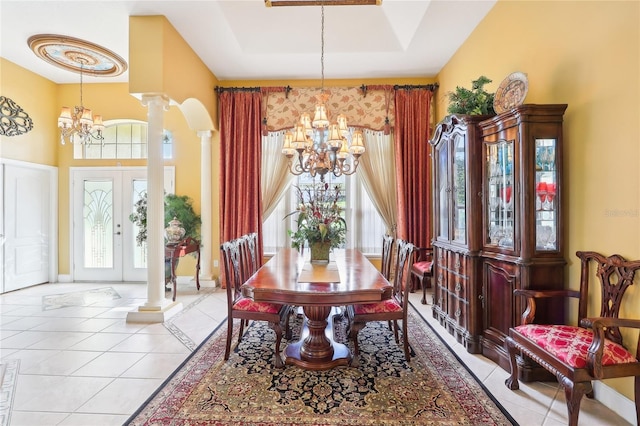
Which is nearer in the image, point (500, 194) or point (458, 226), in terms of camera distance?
point (500, 194)

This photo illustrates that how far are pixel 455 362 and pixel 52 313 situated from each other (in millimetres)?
4549

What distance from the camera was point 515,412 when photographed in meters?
2.00

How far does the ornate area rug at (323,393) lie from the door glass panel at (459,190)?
109cm

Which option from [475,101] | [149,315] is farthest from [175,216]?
[475,101]

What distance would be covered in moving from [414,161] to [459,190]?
197 cm

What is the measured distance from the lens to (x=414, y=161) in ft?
16.5

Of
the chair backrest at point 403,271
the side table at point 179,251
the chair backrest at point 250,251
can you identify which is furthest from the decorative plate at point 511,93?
the side table at point 179,251

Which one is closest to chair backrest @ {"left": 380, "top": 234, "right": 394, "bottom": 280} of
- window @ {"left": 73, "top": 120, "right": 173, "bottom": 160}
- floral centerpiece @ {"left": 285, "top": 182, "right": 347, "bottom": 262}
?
floral centerpiece @ {"left": 285, "top": 182, "right": 347, "bottom": 262}

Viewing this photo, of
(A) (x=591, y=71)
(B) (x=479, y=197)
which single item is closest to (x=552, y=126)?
(A) (x=591, y=71)

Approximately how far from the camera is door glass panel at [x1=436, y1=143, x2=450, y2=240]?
3425mm

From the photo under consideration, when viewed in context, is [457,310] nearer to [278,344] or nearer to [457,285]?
[457,285]

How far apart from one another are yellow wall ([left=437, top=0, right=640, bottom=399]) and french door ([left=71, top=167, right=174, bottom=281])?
5.72 meters

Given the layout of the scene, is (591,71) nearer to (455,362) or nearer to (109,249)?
(455,362)

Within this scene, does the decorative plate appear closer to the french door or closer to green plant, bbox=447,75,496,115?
green plant, bbox=447,75,496,115
